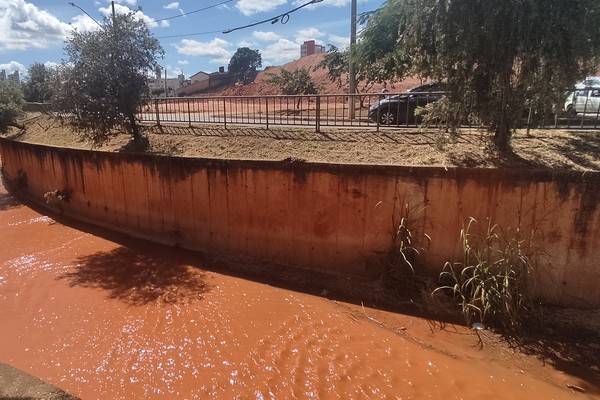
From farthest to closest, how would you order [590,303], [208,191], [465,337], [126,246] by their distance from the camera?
[126,246], [208,191], [590,303], [465,337]

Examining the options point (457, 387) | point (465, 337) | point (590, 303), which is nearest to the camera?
point (457, 387)

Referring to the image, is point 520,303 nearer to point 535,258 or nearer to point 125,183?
point 535,258

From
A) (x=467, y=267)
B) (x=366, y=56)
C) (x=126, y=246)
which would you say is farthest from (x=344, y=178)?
(x=366, y=56)

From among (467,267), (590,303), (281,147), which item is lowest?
(590,303)

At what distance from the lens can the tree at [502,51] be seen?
5656mm

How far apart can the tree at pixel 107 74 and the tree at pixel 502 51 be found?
22.7ft

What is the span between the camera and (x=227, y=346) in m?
5.17

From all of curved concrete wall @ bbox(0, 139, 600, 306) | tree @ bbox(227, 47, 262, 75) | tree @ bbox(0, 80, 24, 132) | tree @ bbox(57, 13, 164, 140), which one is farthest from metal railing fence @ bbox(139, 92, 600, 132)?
tree @ bbox(227, 47, 262, 75)

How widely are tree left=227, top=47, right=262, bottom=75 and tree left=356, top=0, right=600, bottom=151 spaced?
207 ft

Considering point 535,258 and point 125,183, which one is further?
point 125,183

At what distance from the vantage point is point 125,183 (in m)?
9.30

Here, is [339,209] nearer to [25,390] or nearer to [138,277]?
[138,277]

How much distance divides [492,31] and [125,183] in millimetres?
8024

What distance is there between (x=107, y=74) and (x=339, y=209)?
7144mm
